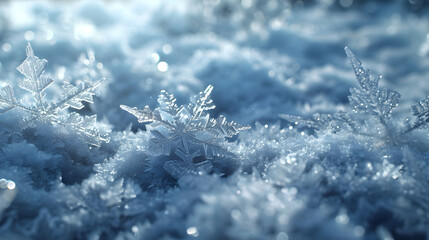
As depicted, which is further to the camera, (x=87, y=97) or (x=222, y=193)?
(x=87, y=97)

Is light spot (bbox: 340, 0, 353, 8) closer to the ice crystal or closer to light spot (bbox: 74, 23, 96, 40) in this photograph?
light spot (bbox: 74, 23, 96, 40)

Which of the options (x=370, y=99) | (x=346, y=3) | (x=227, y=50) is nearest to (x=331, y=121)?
(x=370, y=99)

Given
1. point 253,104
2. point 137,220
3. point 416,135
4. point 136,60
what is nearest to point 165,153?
point 137,220

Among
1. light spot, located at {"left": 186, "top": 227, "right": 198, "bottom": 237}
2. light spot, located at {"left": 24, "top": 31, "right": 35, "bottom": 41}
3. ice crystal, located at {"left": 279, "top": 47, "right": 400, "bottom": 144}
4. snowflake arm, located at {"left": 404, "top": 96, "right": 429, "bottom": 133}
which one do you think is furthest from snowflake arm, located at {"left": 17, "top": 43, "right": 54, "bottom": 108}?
light spot, located at {"left": 24, "top": 31, "right": 35, "bottom": 41}

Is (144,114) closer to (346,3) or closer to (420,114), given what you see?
(420,114)

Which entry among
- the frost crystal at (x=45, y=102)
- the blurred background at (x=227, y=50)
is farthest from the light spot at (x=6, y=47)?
the frost crystal at (x=45, y=102)

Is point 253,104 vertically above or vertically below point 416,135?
above

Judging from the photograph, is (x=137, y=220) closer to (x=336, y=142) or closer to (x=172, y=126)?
(x=172, y=126)
